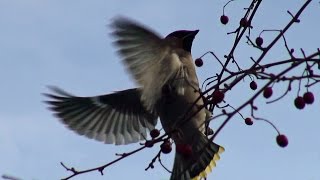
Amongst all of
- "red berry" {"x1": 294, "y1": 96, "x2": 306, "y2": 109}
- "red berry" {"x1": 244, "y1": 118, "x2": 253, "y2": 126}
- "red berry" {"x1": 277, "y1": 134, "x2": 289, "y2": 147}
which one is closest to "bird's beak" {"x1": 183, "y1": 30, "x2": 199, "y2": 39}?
"red berry" {"x1": 244, "y1": 118, "x2": 253, "y2": 126}

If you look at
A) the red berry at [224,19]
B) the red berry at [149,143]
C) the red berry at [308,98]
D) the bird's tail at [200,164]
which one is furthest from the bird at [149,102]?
the red berry at [308,98]

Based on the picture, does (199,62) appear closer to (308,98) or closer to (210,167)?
(210,167)

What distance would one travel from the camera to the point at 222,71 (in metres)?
3.60

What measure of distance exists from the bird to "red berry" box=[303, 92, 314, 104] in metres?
0.53

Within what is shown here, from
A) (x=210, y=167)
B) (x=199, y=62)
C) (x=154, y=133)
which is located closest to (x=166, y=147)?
(x=154, y=133)

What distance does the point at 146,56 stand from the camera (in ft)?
13.7

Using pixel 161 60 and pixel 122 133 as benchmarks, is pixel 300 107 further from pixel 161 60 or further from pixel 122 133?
pixel 122 133

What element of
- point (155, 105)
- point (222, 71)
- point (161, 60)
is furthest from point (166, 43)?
point (222, 71)

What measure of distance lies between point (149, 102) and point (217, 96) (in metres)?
1.27

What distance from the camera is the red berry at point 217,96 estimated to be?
3375 mm

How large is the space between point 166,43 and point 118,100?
1090 millimetres

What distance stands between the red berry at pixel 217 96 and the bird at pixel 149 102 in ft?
0.37

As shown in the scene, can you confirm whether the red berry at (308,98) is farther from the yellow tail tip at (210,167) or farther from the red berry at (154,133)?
→ the yellow tail tip at (210,167)

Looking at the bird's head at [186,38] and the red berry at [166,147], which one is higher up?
the bird's head at [186,38]
